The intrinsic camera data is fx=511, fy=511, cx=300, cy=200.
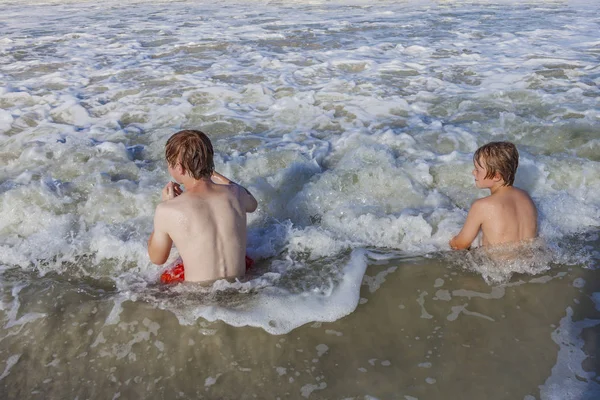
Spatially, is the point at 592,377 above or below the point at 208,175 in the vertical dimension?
below

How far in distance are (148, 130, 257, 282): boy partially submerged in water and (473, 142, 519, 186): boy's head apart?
1.78m

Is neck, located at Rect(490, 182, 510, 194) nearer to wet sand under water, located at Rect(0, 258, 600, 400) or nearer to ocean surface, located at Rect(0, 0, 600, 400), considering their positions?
ocean surface, located at Rect(0, 0, 600, 400)

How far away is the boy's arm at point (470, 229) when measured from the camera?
3.63 metres

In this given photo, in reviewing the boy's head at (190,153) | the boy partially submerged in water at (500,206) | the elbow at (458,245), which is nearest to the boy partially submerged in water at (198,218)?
the boy's head at (190,153)

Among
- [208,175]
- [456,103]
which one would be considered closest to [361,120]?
[456,103]

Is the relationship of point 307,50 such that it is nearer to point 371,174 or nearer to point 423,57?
point 423,57

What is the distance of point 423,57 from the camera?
396 inches

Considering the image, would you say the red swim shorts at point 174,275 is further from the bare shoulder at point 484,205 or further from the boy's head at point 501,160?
the boy's head at point 501,160

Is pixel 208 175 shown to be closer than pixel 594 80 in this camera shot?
Yes

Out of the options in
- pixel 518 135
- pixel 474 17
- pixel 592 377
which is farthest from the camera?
pixel 474 17

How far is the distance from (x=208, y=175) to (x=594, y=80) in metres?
7.25

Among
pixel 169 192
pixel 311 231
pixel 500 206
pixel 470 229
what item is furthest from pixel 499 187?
pixel 169 192

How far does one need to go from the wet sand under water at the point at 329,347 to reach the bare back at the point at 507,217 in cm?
37

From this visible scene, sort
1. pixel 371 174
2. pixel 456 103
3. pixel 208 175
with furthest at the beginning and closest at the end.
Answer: pixel 456 103 < pixel 371 174 < pixel 208 175
